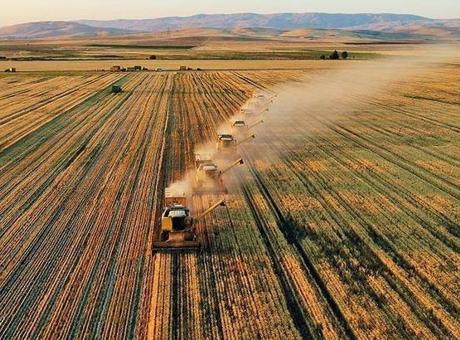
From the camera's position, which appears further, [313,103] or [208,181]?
[313,103]

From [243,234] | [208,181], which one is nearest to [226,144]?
[208,181]

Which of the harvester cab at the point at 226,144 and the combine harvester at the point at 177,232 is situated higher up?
the combine harvester at the point at 177,232

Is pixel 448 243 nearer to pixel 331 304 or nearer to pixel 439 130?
pixel 331 304

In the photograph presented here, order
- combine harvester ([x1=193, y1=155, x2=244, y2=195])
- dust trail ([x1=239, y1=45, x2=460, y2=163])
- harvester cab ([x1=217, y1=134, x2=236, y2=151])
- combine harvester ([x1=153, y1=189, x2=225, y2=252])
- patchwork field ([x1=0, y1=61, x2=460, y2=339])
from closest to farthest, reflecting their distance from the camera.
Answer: patchwork field ([x1=0, y1=61, x2=460, y2=339])
combine harvester ([x1=153, y1=189, x2=225, y2=252])
combine harvester ([x1=193, y1=155, x2=244, y2=195])
harvester cab ([x1=217, y1=134, x2=236, y2=151])
dust trail ([x1=239, y1=45, x2=460, y2=163])

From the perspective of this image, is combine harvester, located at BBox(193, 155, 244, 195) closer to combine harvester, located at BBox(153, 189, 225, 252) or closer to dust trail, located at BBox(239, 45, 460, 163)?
combine harvester, located at BBox(153, 189, 225, 252)

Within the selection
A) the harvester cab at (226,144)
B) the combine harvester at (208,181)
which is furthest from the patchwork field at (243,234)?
the harvester cab at (226,144)

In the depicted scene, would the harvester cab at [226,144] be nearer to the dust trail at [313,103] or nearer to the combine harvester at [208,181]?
the dust trail at [313,103]

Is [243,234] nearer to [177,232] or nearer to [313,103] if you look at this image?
[177,232]

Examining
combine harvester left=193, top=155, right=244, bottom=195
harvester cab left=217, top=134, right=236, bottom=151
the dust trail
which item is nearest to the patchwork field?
the dust trail
